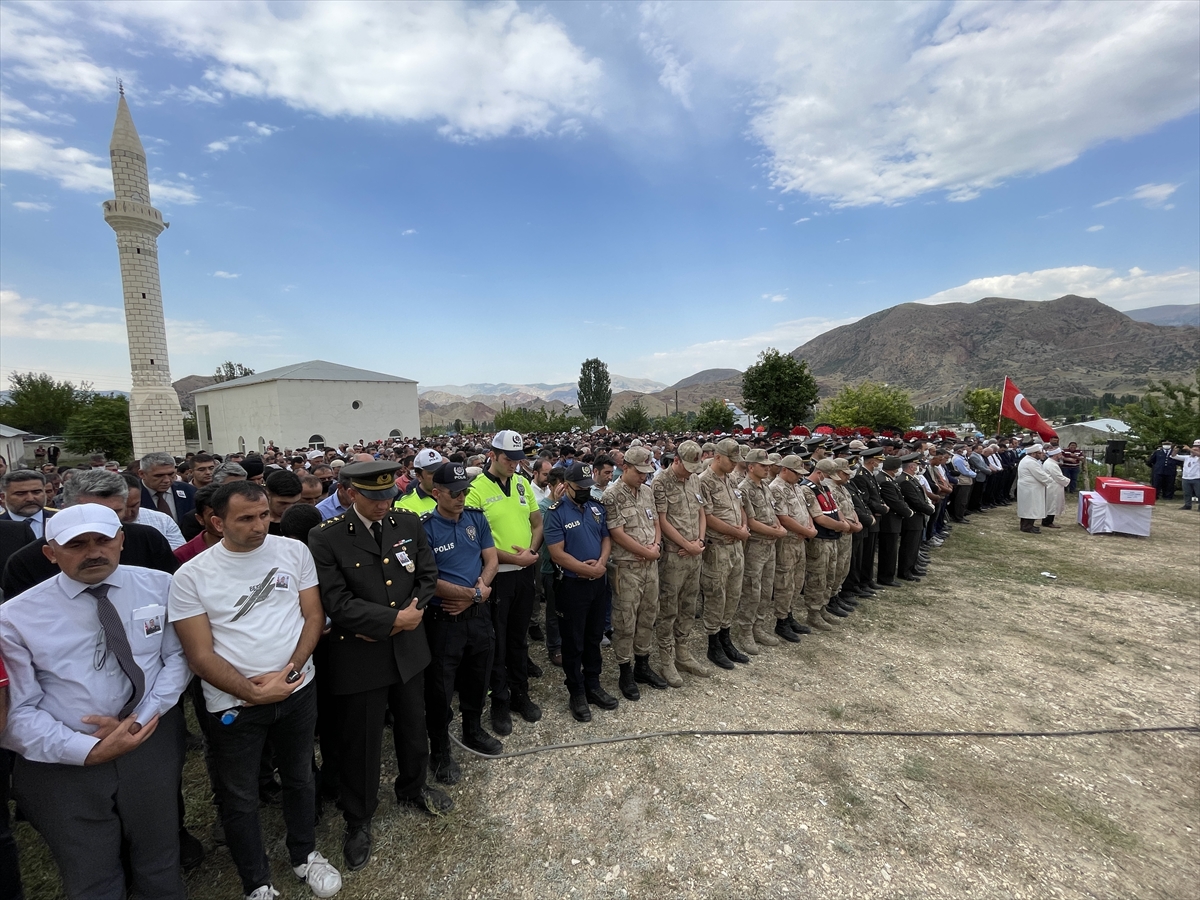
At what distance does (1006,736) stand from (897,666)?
109 centimetres

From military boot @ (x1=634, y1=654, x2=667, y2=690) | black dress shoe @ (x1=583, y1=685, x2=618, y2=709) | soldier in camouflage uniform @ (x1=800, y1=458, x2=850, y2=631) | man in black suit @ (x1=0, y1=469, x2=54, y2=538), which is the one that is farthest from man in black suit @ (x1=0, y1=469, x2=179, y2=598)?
soldier in camouflage uniform @ (x1=800, y1=458, x2=850, y2=631)

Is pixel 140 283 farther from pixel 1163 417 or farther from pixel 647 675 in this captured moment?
pixel 1163 417

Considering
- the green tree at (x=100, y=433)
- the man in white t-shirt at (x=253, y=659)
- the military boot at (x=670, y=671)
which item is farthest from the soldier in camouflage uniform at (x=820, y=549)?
the green tree at (x=100, y=433)

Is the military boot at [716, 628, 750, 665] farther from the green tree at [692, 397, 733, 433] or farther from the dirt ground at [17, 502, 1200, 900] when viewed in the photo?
the green tree at [692, 397, 733, 433]

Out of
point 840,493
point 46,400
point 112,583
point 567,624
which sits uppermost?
point 46,400

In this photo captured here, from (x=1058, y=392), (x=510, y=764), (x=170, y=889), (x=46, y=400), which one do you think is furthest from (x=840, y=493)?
(x=1058, y=392)

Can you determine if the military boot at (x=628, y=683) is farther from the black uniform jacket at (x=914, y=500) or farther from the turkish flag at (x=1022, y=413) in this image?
the turkish flag at (x=1022, y=413)

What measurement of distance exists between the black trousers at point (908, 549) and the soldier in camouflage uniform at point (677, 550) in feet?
14.6

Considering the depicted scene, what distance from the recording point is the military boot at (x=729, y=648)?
5082 mm

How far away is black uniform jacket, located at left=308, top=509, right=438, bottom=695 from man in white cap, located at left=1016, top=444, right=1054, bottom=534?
12197 millimetres

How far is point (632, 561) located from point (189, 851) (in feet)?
10.4

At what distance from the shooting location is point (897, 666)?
16.3 feet

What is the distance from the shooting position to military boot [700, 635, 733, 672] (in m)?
4.98

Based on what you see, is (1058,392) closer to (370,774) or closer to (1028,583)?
(1028,583)
